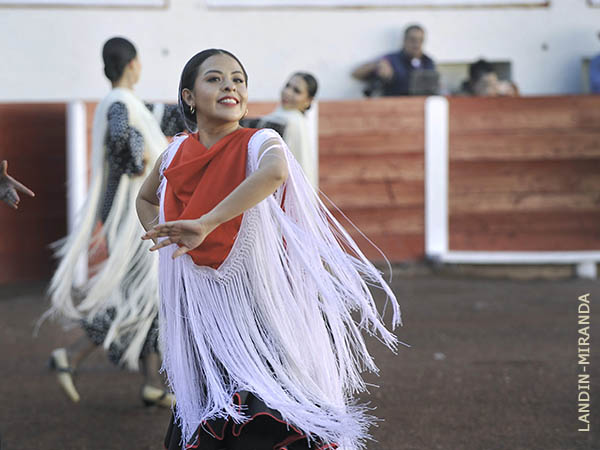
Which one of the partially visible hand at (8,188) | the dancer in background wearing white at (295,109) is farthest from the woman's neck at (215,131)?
the dancer in background wearing white at (295,109)

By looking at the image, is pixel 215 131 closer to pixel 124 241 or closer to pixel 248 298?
pixel 248 298

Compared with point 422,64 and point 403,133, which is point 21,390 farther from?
point 422,64

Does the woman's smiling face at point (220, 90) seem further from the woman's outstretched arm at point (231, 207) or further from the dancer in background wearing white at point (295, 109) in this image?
the dancer in background wearing white at point (295, 109)

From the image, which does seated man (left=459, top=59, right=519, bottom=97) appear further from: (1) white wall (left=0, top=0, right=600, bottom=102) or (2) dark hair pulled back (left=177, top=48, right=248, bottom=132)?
(2) dark hair pulled back (left=177, top=48, right=248, bottom=132)

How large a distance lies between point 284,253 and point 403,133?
→ 5.78 meters

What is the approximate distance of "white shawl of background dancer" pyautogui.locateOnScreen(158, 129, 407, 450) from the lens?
2369 mm

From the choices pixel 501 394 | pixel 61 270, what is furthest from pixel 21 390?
pixel 501 394

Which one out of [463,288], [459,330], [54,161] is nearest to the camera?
[459,330]

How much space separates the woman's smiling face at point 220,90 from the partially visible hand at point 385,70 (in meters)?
6.46

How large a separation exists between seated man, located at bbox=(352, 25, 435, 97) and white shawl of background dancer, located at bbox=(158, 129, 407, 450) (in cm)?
641

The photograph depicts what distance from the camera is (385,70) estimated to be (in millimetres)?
8758

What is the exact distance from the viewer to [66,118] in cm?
795

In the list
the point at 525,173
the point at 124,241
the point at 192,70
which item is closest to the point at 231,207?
the point at 192,70

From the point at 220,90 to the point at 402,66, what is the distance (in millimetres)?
6707
